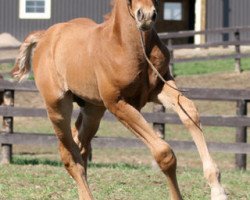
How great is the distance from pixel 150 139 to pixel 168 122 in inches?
217

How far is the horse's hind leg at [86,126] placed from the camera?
863 centimetres

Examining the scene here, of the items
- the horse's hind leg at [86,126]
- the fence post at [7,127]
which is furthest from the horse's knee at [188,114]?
the fence post at [7,127]

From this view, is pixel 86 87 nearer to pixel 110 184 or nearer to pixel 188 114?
pixel 188 114

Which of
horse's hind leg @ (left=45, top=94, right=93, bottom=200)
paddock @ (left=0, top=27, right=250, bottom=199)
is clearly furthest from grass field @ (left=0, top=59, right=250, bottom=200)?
horse's hind leg @ (left=45, top=94, right=93, bottom=200)

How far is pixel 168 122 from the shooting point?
1241 cm

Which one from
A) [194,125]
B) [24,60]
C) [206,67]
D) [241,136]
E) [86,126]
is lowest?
[206,67]

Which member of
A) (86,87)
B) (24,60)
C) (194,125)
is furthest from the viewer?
(24,60)

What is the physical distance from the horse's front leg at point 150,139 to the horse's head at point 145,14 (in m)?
0.76

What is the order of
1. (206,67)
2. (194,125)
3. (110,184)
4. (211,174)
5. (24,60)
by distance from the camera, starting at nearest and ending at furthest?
1. (211,174)
2. (194,125)
3. (24,60)
4. (110,184)
5. (206,67)

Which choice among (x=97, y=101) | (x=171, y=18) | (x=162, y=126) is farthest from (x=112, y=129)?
(x=171, y=18)

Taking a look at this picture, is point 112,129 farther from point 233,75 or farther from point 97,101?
point 97,101

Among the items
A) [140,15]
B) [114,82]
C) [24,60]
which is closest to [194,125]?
[114,82]

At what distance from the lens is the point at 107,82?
7.19m

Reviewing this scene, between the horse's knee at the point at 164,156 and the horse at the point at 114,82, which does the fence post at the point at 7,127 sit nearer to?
the horse at the point at 114,82
